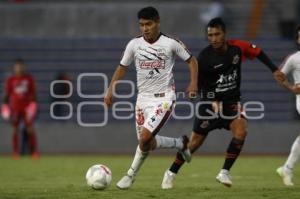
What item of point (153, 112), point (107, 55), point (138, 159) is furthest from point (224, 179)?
point (107, 55)

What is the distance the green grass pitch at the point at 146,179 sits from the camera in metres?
10.9

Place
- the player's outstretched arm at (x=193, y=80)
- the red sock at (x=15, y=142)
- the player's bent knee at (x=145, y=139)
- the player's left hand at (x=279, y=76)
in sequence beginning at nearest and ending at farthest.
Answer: the player's outstretched arm at (x=193, y=80)
the player's bent knee at (x=145, y=139)
the player's left hand at (x=279, y=76)
the red sock at (x=15, y=142)

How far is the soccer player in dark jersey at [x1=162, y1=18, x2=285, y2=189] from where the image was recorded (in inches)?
484

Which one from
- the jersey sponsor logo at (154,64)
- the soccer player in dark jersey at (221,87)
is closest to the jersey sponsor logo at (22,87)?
the soccer player in dark jersey at (221,87)

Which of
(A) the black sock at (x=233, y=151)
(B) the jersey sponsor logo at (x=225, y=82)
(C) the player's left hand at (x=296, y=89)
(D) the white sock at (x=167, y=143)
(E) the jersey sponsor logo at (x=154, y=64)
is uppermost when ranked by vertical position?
(E) the jersey sponsor logo at (x=154, y=64)

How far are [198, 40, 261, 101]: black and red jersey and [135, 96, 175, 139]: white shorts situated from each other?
93 centimetres

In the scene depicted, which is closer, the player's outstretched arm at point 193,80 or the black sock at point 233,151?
the player's outstretched arm at point 193,80

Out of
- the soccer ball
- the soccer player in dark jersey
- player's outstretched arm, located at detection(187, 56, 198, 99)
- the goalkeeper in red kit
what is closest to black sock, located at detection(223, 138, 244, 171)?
the soccer player in dark jersey

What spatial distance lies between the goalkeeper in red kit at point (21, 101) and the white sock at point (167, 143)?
949 centimetres

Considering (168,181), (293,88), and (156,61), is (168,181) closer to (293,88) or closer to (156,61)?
(156,61)

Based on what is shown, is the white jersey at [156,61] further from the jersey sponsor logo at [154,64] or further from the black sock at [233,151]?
the black sock at [233,151]

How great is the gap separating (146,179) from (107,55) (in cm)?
1124

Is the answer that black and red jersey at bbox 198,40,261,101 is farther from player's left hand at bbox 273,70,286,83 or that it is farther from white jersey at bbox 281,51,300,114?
white jersey at bbox 281,51,300,114

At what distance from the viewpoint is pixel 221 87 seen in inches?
488
